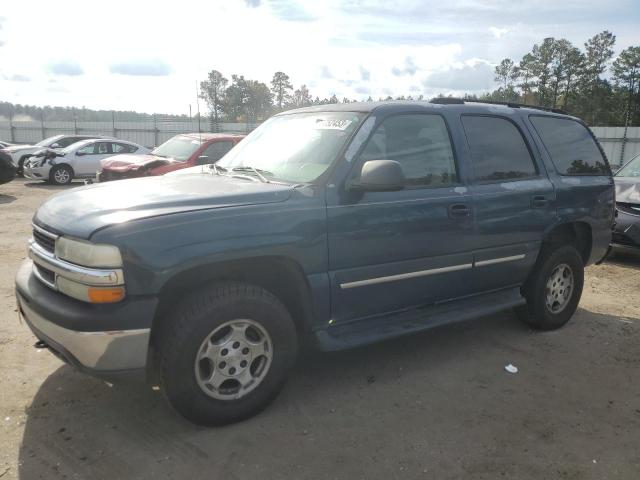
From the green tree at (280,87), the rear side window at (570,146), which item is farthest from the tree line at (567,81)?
the rear side window at (570,146)

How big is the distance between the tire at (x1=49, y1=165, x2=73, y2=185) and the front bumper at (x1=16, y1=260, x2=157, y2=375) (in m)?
15.1

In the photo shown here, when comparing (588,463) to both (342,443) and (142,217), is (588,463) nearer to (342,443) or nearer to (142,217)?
(342,443)

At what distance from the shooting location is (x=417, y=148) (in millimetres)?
4043

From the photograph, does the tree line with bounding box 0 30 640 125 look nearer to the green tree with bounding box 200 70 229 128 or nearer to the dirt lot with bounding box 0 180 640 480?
the green tree with bounding box 200 70 229 128

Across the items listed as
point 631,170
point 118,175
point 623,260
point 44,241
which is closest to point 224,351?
point 44,241

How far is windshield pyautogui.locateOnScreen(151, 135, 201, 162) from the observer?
10961mm

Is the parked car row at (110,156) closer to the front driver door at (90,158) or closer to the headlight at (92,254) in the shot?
the front driver door at (90,158)

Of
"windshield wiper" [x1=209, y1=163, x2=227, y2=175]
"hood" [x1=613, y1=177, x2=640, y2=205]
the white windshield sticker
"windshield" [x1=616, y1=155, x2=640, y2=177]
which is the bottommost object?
"hood" [x1=613, y1=177, x2=640, y2=205]

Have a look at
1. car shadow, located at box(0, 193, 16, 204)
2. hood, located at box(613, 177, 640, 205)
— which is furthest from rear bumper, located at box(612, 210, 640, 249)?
car shadow, located at box(0, 193, 16, 204)

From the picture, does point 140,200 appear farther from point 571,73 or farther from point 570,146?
point 571,73

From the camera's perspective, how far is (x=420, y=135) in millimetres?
4082

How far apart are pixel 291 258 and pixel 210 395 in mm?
936

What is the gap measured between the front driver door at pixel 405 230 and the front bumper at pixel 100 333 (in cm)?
121

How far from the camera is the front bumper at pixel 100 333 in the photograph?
111 inches
